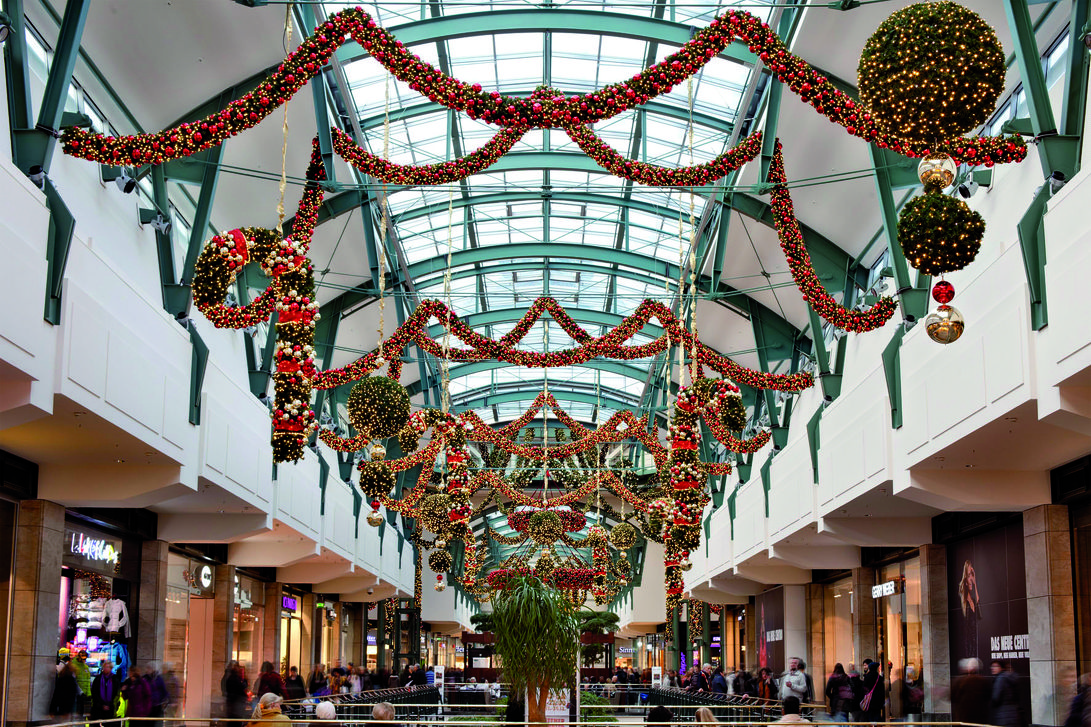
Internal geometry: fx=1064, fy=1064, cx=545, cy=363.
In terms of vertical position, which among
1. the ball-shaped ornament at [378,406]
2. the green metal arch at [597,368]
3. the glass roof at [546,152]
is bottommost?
the ball-shaped ornament at [378,406]

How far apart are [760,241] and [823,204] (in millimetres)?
2904

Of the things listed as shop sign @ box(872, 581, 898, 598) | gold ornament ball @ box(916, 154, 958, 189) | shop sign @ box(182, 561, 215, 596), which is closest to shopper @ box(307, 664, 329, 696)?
shop sign @ box(182, 561, 215, 596)

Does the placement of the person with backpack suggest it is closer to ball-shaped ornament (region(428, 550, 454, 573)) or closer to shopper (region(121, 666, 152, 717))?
shopper (region(121, 666, 152, 717))

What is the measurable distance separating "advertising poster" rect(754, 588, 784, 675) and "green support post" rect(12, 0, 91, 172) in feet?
74.1

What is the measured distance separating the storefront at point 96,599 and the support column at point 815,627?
16.3 meters

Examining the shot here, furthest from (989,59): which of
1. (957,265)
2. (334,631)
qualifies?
(334,631)

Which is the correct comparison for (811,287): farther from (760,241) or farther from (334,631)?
(334,631)

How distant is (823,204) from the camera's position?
19156 millimetres

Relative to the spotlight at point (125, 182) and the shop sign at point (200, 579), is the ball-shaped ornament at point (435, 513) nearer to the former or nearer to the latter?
the shop sign at point (200, 579)

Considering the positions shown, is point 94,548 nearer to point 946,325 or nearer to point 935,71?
point 946,325

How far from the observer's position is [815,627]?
26.7 metres

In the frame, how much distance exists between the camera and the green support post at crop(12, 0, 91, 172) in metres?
10.5

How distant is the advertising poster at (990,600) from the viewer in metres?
14.1

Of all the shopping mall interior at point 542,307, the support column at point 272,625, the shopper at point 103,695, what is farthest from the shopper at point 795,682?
the support column at point 272,625
